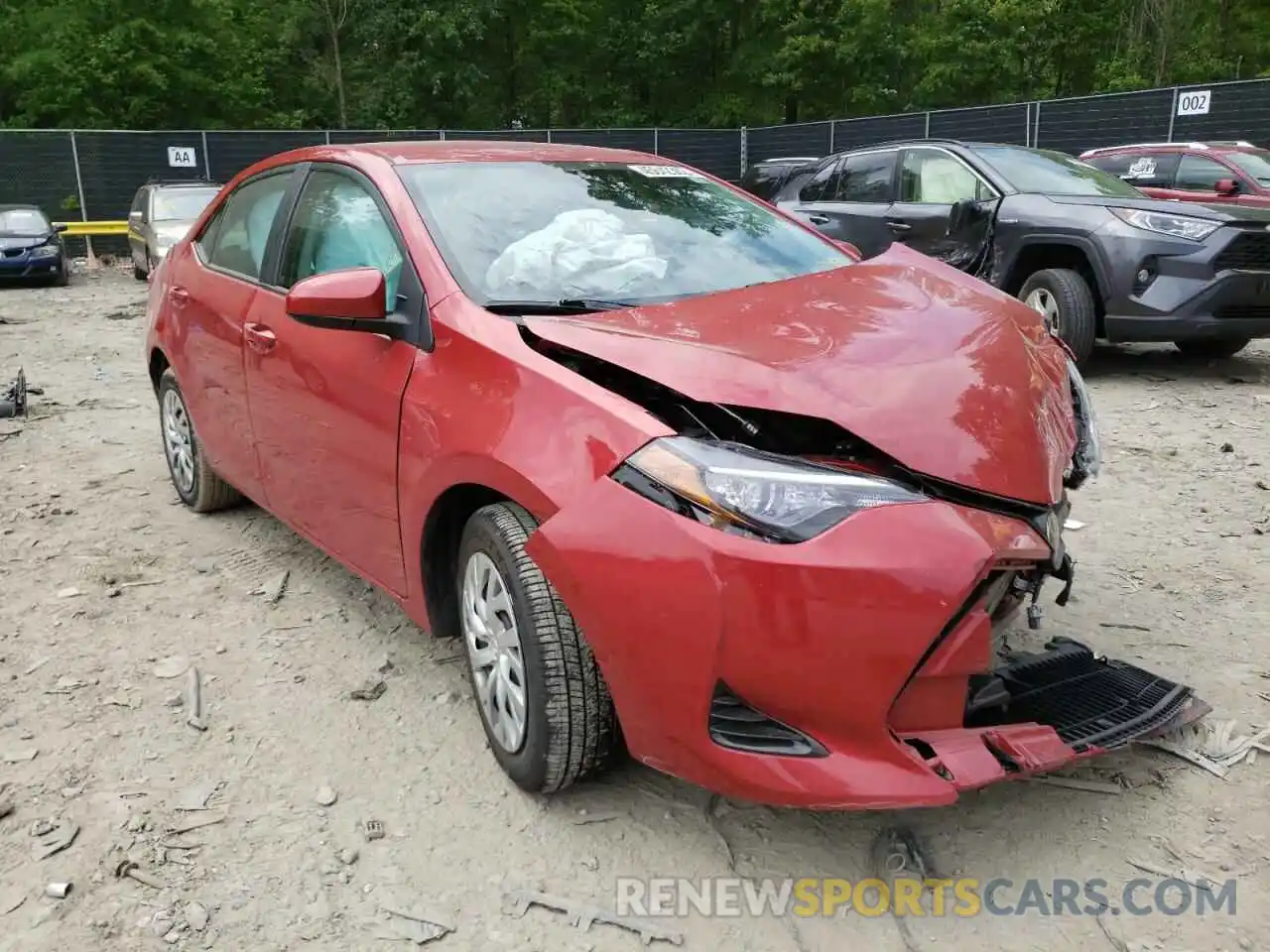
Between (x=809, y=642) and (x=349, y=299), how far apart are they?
1.57 m

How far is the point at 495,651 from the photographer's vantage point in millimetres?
2635

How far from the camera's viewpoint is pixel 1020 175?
7.63m

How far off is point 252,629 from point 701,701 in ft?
7.13

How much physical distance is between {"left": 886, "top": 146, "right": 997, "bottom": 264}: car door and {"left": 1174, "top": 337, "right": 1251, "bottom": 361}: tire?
173 cm

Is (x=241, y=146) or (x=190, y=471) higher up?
(x=241, y=146)

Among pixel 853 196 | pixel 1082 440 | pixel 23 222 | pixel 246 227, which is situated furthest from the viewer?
pixel 23 222

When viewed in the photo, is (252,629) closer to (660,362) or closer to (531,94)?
(660,362)

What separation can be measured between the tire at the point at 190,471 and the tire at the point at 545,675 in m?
2.51

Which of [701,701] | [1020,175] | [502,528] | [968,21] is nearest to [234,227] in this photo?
[502,528]

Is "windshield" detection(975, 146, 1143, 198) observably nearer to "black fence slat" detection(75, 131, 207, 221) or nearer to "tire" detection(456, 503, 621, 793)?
"tire" detection(456, 503, 621, 793)

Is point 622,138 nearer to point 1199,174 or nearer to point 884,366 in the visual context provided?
point 1199,174
